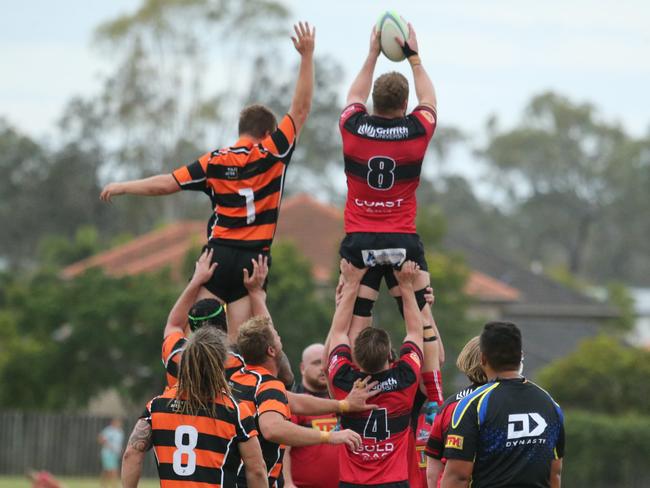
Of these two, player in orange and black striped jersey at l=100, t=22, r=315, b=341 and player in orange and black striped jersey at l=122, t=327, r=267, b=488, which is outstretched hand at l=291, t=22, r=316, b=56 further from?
player in orange and black striped jersey at l=122, t=327, r=267, b=488

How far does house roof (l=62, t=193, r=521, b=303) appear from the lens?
53.7 meters

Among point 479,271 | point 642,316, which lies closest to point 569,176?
point 642,316

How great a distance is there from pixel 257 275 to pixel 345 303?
0.97 metres

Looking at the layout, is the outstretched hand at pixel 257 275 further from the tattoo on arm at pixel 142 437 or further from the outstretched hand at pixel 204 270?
the tattoo on arm at pixel 142 437

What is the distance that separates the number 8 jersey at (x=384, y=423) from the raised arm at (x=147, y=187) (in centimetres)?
217

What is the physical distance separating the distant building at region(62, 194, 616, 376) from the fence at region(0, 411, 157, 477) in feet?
28.1

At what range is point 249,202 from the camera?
10.0 metres

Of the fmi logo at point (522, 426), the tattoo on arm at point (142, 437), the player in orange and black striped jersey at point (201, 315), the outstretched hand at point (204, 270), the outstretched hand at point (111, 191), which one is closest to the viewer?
the fmi logo at point (522, 426)

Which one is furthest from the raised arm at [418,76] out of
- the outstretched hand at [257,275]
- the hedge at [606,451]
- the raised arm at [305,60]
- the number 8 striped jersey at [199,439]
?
the hedge at [606,451]

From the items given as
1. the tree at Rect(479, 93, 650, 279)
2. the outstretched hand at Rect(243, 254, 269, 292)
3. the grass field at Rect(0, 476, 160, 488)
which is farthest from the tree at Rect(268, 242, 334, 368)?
the tree at Rect(479, 93, 650, 279)

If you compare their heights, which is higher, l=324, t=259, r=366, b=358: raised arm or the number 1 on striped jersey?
the number 1 on striped jersey

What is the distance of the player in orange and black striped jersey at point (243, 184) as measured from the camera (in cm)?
1001

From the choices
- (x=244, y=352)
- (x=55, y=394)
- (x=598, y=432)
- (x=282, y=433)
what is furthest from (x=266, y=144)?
(x=55, y=394)

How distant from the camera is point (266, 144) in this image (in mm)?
10062
